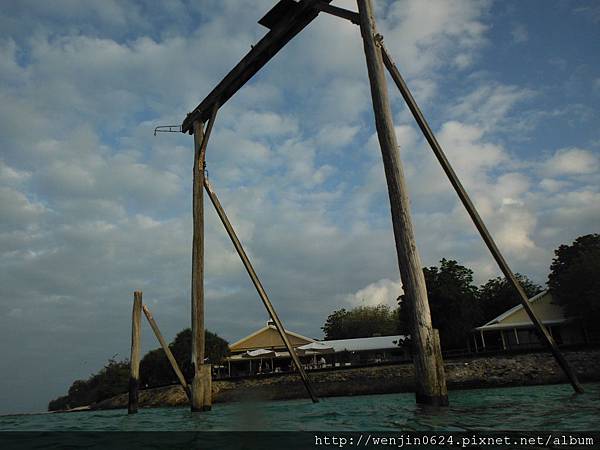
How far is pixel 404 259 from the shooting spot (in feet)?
19.0

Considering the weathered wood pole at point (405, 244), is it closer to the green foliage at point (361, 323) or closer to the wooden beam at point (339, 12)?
the wooden beam at point (339, 12)

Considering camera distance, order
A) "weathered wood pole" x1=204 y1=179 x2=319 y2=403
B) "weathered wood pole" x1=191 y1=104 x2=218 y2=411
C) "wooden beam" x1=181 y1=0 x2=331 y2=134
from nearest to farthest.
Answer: "wooden beam" x1=181 y1=0 x2=331 y2=134
"weathered wood pole" x1=191 y1=104 x2=218 y2=411
"weathered wood pole" x1=204 y1=179 x2=319 y2=403

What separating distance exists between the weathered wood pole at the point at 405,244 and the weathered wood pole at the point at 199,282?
4820 mm

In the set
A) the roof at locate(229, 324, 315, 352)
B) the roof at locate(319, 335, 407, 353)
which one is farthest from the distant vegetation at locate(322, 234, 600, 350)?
the roof at locate(229, 324, 315, 352)

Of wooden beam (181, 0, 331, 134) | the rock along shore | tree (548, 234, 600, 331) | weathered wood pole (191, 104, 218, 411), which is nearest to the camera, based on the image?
wooden beam (181, 0, 331, 134)

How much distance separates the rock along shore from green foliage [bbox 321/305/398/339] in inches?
1541

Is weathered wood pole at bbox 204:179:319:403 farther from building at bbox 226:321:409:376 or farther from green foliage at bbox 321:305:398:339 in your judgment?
green foliage at bbox 321:305:398:339

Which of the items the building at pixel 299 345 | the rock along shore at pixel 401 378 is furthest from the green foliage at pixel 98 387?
the rock along shore at pixel 401 378

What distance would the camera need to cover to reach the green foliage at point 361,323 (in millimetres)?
62281

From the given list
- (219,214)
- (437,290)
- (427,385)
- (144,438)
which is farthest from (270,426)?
(437,290)

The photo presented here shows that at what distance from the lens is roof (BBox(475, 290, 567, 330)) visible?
104 ft

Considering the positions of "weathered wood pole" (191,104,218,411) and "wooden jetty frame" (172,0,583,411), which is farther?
"weathered wood pole" (191,104,218,411)

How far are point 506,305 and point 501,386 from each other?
83.2 ft

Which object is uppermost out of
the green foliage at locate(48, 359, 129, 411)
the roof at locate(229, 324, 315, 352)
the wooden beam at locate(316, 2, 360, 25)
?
the wooden beam at locate(316, 2, 360, 25)
